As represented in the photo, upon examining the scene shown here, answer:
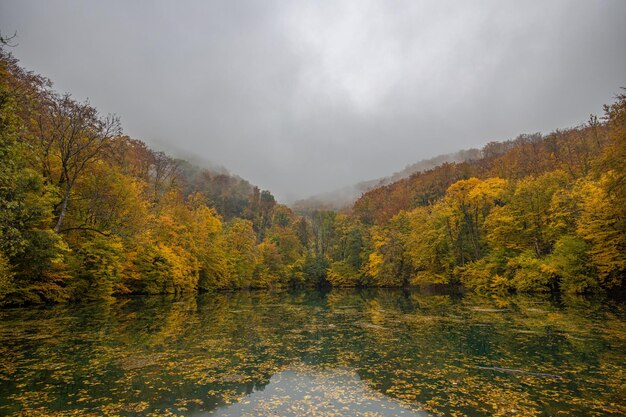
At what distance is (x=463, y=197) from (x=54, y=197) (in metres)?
43.5

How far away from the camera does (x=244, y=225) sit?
5891 cm

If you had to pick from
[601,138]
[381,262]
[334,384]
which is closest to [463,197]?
[381,262]

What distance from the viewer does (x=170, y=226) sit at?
39.9 m

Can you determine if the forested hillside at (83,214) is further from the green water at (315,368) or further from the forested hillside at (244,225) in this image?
the green water at (315,368)

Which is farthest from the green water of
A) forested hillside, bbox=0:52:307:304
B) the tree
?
the tree

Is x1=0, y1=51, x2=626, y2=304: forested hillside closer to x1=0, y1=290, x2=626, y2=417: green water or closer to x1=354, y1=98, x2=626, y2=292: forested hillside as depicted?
x1=354, y1=98, x2=626, y2=292: forested hillside

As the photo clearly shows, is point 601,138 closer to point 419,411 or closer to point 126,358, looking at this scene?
point 419,411

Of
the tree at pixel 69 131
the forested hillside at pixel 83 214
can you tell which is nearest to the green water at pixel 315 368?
the forested hillside at pixel 83 214

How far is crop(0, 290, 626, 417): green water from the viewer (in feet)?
24.3

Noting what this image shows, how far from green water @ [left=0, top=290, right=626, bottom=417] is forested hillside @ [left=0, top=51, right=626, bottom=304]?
17.1 ft

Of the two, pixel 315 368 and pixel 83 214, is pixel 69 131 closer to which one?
pixel 83 214

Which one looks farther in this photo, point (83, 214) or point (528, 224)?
point (528, 224)

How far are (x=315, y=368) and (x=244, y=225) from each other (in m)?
49.8

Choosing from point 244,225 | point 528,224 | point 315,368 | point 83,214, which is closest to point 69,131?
point 83,214
